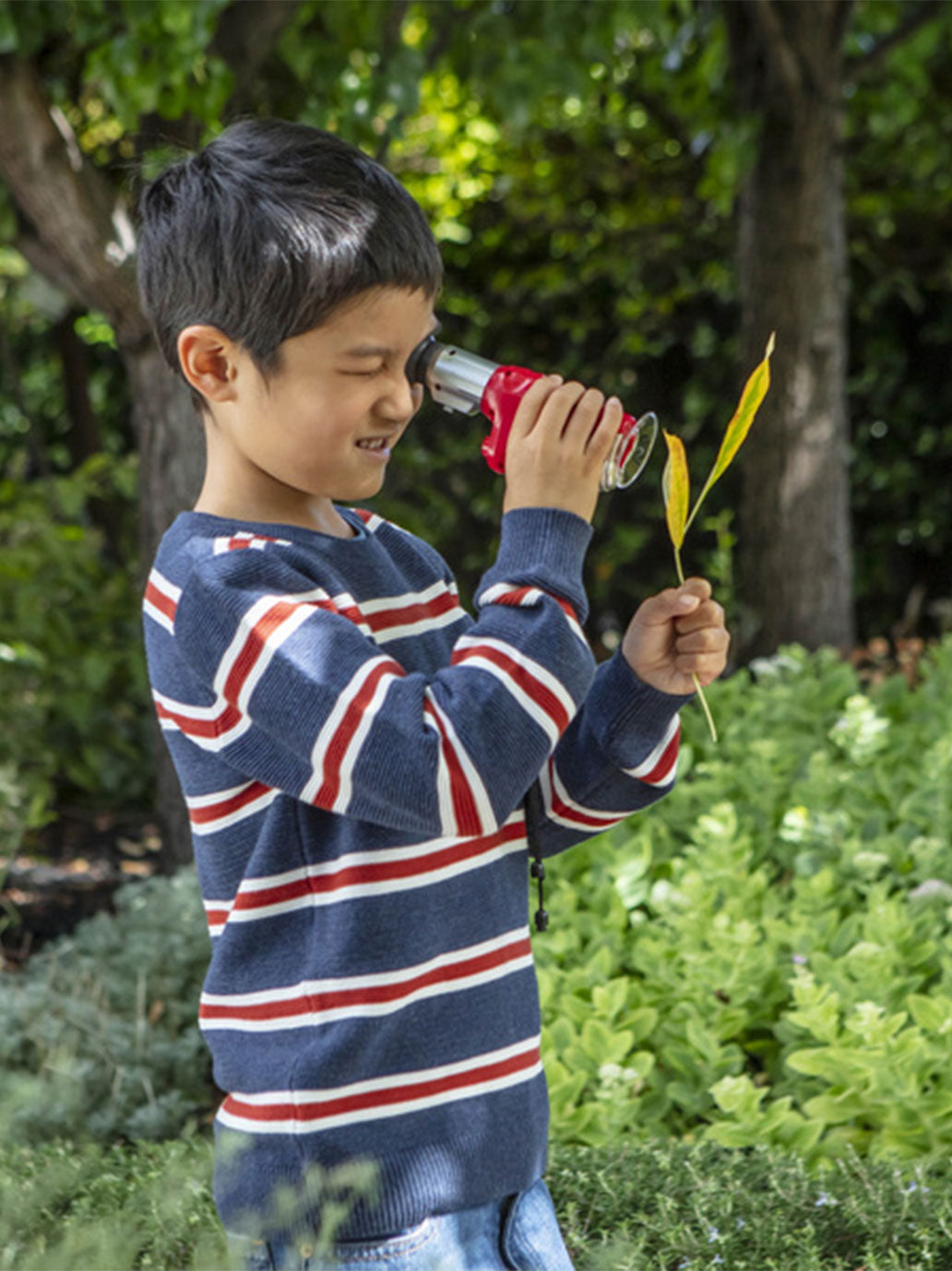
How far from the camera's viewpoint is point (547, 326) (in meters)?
7.44

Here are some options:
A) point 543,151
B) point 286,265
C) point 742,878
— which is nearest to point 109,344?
point 543,151

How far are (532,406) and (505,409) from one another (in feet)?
0.12

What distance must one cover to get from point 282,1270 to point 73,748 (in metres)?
4.15

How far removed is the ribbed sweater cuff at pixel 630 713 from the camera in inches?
51.8

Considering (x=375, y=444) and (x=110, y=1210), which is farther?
(x=110, y=1210)

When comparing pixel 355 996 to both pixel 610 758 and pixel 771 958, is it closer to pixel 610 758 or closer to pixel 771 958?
pixel 610 758

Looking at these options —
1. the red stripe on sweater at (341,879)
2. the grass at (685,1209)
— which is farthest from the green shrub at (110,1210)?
the red stripe on sweater at (341,879)

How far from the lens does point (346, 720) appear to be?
1086 millimetres

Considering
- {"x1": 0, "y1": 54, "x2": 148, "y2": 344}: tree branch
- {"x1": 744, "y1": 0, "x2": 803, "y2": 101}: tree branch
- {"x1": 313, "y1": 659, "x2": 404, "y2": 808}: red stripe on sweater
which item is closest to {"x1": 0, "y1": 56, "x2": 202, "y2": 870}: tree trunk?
{"x1": 0, "y1": 54, "x2": 148, "y2": 344}: tree branch

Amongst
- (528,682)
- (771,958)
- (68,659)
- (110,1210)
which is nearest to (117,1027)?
(110,1210)

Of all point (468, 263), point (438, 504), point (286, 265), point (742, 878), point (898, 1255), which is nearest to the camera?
point (286, 265)

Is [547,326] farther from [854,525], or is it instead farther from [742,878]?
[742,878]

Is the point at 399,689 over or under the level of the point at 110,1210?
over

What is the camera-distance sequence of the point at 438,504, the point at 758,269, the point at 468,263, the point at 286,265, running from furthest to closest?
the point at 468,263 → the point at 438,504 → the point at 758,269 → the point at 286,265
